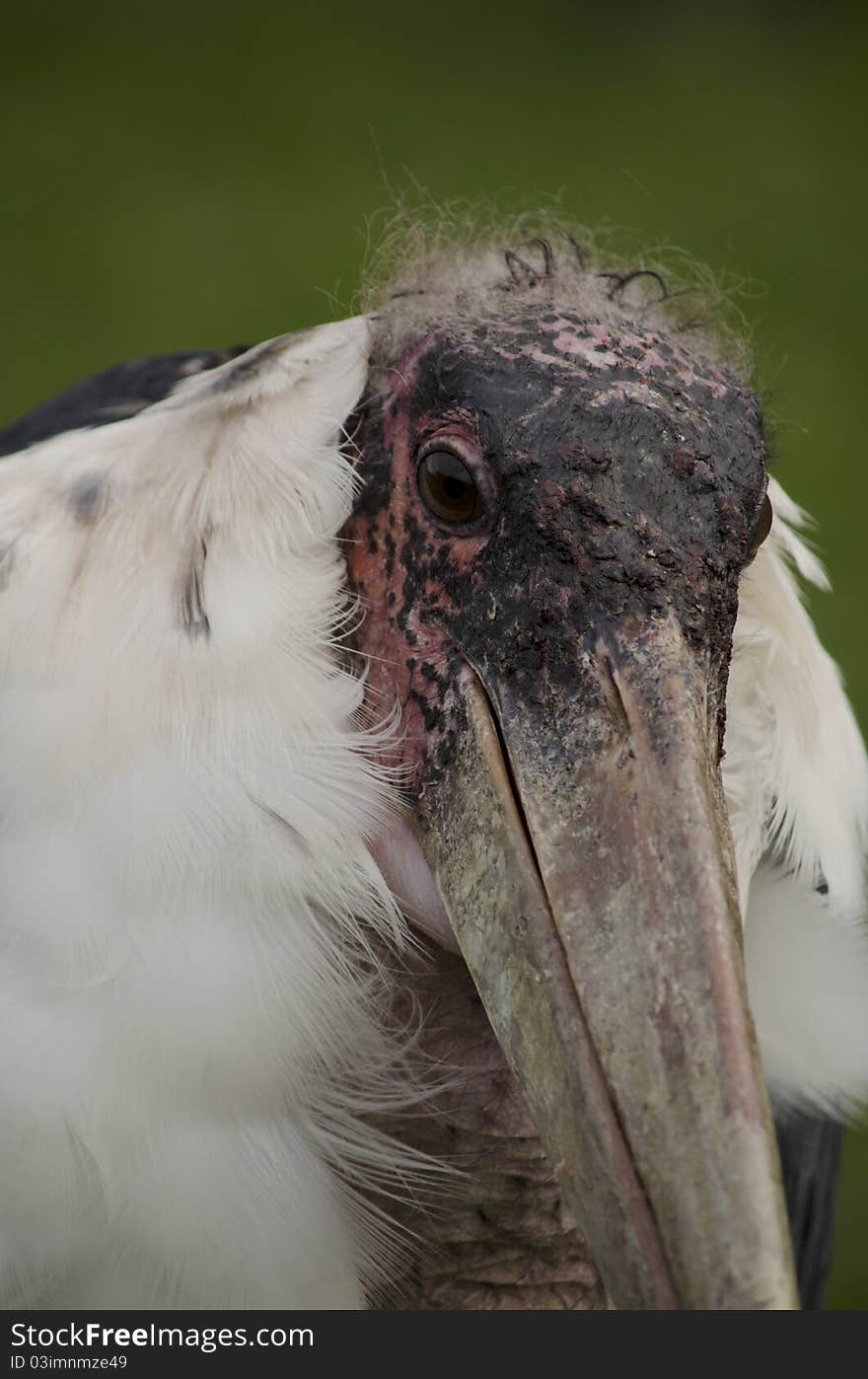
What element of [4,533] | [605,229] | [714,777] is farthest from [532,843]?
[605,229]

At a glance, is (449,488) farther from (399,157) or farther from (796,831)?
(399,157)

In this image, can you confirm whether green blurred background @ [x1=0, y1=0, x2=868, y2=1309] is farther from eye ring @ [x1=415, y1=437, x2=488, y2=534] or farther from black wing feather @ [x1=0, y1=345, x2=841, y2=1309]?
eye ring @ [x1=415, y1=437, x2=488, y2=534]

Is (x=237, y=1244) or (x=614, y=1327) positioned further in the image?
(x=237, y=1244)

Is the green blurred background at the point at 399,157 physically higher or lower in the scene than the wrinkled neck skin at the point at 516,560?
lower

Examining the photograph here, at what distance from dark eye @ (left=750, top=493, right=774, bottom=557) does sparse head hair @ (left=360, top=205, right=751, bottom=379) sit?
0.16 m

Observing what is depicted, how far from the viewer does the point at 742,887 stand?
169 cm

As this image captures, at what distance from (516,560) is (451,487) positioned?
110mm

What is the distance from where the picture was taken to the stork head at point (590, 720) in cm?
127

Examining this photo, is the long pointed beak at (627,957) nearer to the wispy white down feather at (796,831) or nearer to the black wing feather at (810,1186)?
the wispy white down feather at (796,831)

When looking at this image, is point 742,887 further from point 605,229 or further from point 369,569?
point 605,229

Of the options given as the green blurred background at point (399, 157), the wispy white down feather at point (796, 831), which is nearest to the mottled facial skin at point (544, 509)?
the wispy white down feather at point (796, 831)

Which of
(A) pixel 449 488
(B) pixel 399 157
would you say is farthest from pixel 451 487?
(B) pixel 399 157

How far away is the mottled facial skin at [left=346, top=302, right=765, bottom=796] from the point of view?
140 cm

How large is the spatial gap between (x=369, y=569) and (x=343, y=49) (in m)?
5.29
